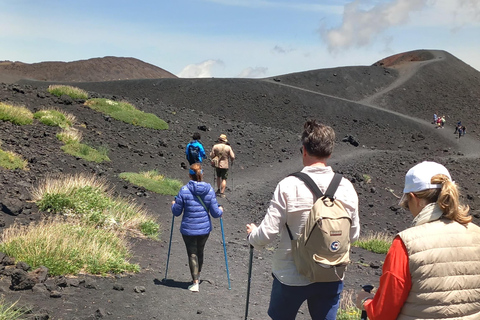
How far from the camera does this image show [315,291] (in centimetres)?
354

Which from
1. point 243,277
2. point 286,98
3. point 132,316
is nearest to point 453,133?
point 286,98

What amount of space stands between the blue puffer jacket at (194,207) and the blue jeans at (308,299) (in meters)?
3.23

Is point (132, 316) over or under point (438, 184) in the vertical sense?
under

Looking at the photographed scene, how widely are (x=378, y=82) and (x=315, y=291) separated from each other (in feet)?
172

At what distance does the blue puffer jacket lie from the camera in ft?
22.2

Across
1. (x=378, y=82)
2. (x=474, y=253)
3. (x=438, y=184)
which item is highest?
(x=378, y=82)

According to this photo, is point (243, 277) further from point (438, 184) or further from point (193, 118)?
point (193, 118)

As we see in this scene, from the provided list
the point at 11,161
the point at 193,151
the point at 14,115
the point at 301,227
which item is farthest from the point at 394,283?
the point at 14,115

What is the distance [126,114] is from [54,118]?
187 inches

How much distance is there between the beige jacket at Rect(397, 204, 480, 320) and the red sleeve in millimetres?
29

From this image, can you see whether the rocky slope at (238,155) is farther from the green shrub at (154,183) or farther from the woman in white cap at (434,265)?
the woman in white cap at (434,265)

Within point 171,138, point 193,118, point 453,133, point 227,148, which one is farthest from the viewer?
point 453,133

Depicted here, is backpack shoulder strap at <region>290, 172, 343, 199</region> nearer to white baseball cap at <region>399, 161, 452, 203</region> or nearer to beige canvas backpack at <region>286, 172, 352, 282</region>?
beige canvas backpack at <region>286, 172, 352, 282</region>

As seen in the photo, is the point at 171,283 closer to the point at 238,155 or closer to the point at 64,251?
the point at 64,251
